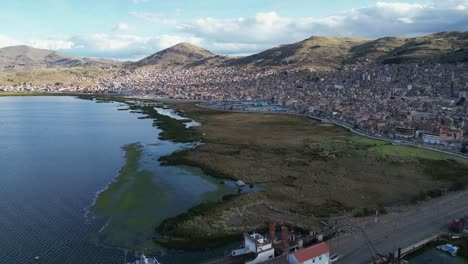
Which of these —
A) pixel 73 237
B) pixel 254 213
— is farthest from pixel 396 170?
pixel 73 237

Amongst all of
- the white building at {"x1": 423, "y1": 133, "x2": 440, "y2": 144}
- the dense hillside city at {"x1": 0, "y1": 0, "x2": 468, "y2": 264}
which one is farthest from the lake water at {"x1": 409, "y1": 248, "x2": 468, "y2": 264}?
the white building at {"x1": 423, "y1": 133, "x2": 440, "y2": 144}

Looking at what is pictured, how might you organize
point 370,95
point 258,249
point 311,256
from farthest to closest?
1. point 370,95
2. point 258,249
3. point 311,256

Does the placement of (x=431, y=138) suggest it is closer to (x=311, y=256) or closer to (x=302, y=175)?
(x=302, y=175)

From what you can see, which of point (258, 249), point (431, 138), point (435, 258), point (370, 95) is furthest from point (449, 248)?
point (370, 95)

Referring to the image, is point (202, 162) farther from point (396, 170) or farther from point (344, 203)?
point (396, 170)

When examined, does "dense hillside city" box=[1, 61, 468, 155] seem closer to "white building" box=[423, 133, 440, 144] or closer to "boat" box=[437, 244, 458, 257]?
"white building" box=[423, 133, 440, 144]

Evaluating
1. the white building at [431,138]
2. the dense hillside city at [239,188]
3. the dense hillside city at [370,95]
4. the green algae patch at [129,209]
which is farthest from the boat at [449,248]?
the white building at [431,138]
